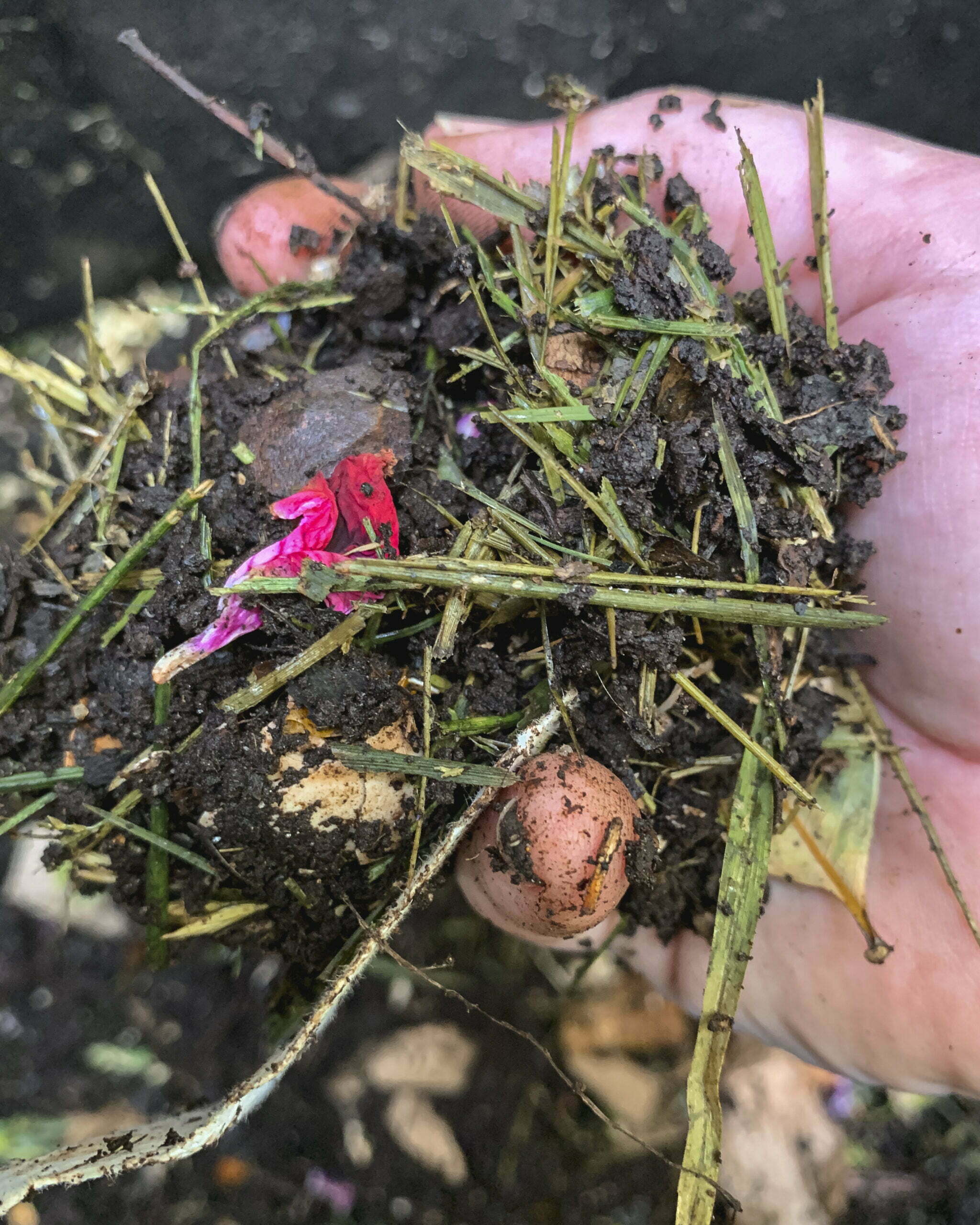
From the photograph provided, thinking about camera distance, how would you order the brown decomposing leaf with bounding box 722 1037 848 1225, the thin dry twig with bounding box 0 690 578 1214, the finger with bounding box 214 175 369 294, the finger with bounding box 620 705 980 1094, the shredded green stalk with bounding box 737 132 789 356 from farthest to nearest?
1. the brown decomposing leaf with bounding box 722 1037 848 1225
2. the finger with bounding box 214 175 369 294
3. the finger with bounding box 620 705 980 1094
4. the shredded green stalk with bounding box 737 132 789 356
5. the thin dry twig with bounding box 0 690 578 1214

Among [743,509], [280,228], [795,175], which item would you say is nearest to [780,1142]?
[743,509]

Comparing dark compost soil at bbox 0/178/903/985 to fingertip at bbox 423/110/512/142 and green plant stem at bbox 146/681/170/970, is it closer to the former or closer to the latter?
green plant stem at bbox 146/681/170/970

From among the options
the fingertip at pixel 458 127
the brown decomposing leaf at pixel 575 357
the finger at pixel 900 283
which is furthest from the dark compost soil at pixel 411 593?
the fingertip at pixel 458 127

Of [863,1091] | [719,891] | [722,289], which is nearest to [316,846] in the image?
[719,891]

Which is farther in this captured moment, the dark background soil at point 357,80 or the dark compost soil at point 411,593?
the dark background soil at point 357,80

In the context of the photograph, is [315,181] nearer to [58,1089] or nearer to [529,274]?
[529,274]

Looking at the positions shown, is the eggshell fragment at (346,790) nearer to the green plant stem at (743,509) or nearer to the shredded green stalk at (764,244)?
the green plant stem at (743,509)

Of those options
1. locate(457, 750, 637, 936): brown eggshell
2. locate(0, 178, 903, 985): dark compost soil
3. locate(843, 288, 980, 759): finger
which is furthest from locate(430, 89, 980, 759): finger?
locate(457, 750, 637, 936): brown eggshell
